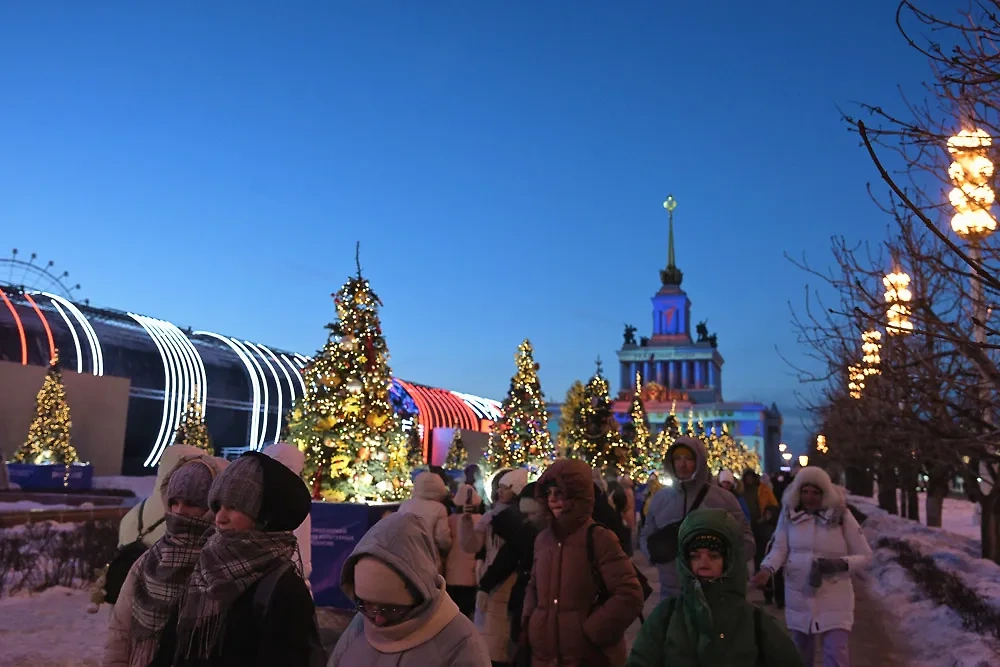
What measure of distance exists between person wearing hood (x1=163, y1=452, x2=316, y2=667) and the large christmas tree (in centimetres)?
2465

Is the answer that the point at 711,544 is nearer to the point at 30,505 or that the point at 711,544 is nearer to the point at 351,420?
the point at 351,420

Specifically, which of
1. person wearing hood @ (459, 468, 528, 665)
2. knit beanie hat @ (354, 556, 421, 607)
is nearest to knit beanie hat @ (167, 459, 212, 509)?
knit beanie hat @ (354, 556, 421, 607)

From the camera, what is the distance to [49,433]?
1021 inches

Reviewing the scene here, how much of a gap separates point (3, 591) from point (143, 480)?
72.3 feet

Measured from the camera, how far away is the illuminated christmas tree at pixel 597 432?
29672mm

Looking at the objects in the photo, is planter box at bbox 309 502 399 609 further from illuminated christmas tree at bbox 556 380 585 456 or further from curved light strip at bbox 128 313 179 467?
curved light strip at bbox 128 313 179 467

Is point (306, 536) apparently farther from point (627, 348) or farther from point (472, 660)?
point (627, 348)

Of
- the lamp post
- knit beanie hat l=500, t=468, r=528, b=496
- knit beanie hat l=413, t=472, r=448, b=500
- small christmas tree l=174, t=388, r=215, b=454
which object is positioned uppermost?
the lamp post

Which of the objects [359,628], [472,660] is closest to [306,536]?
[359,628]

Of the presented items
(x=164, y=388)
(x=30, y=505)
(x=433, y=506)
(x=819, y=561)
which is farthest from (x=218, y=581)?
(x=164, y=388)

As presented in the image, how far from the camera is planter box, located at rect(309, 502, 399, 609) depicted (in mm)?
10055

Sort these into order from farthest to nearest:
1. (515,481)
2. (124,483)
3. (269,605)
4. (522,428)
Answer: (124,483) → (522,428) → (515,481) → (269,605)

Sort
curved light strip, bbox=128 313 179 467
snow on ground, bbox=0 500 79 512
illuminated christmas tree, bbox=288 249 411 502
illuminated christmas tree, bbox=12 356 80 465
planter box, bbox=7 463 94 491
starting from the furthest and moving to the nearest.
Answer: curved light strip, bbox=128 313 179 467, illuminated christmas tree, bbox=12 356 80 465, planter box, bbox=7 463 94 491, snow on ground, bbox=0 500 79 512, illuminated christmas tree, bbox=288 249 411 502

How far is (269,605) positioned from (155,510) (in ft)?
6.74
